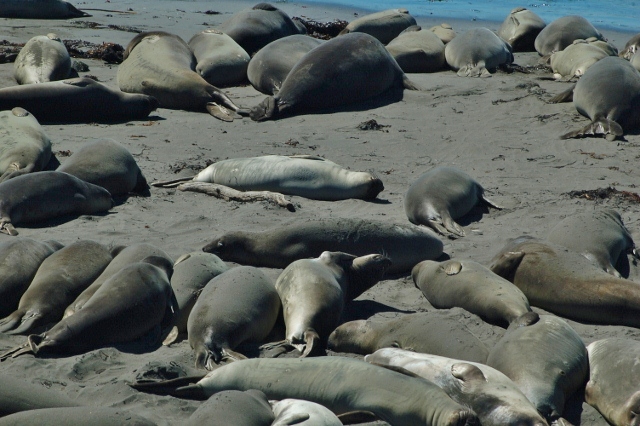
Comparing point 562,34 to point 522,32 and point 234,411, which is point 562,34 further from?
point 234,411

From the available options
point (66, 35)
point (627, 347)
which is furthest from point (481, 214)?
point (66, 35)

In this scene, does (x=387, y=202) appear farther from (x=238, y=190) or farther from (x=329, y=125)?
(x=329, y=125)

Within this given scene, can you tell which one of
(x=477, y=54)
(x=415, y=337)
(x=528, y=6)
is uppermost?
(x=415, y=337)

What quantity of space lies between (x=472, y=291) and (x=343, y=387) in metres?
1.53

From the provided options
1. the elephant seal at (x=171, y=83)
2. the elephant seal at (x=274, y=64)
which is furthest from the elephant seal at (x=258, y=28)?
the elephant seal at (x=171, y=83)

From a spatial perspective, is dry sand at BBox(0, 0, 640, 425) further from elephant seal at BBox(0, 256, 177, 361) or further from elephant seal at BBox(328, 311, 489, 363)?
elephant seal at BBox(328, 311, 489, 363)

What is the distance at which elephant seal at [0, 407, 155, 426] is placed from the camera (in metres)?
2.77

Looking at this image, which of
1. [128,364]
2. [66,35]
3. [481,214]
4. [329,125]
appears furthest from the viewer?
[66,35]

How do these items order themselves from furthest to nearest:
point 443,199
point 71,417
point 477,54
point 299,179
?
point 477,54 → point 299,179 → point 443,199 → point 71,417

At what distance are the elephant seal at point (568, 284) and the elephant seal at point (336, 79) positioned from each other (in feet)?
15.7

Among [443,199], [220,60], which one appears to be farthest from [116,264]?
[220,60]

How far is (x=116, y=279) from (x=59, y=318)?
42 cm

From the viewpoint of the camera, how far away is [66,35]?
1341cm

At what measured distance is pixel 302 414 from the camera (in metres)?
2.99
